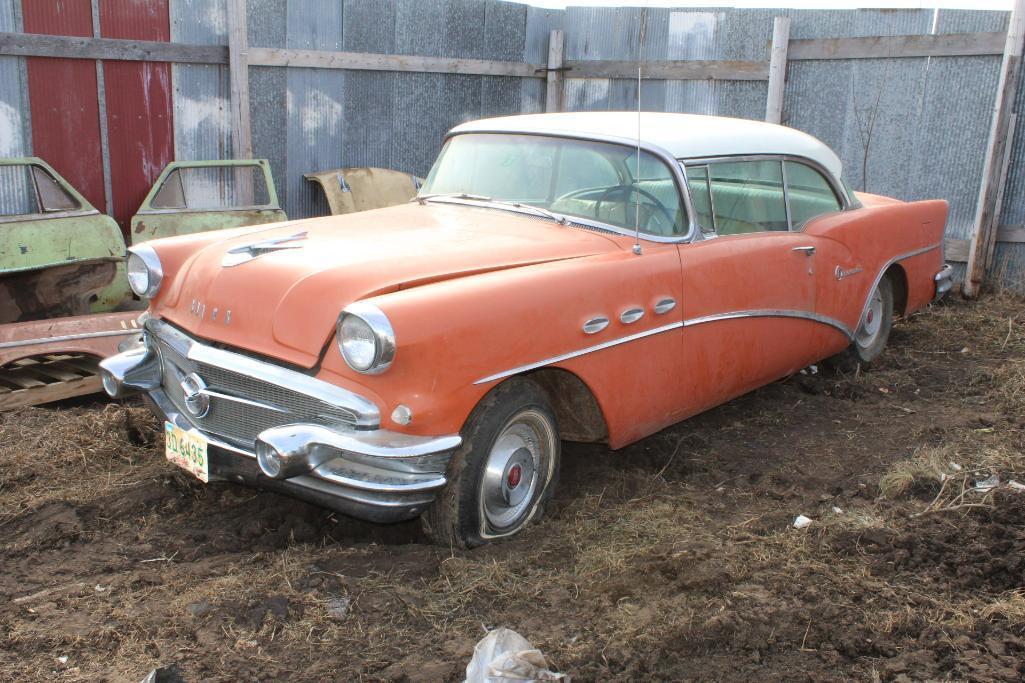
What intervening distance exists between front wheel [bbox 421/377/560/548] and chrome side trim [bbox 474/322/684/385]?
8 centimetres

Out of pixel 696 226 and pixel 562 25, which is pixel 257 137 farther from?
pixel 696 226

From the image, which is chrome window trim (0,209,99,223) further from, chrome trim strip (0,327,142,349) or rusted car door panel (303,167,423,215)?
rusted car door panel (303,167,423,215)

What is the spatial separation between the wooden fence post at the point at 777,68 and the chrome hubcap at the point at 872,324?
2859 millimetres

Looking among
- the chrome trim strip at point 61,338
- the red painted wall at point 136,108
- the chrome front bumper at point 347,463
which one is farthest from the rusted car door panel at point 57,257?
the chrome front bumper at point 347,463

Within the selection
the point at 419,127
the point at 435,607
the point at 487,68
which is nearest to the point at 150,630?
the point at 435,607

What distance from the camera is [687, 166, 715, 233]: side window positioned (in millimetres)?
4480

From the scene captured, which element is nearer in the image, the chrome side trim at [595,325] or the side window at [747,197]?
the chrome side trim at [595,325]

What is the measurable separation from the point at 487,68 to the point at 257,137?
2.59 m

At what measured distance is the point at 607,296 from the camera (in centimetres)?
383

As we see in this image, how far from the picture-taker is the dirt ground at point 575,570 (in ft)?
9.45

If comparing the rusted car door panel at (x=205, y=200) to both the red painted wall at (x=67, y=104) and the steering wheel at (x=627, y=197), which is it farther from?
the steering wheel at (x=627, y=197)

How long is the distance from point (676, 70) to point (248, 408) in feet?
22.3

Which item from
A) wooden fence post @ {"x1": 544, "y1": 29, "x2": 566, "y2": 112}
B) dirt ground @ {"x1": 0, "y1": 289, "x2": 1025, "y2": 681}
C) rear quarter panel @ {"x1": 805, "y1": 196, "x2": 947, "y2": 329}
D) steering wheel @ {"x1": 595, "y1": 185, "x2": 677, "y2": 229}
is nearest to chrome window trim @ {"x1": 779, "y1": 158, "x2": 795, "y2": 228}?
rear quarter panel @ {"x1": 805, "y1": 196, "x2": 947, "y2": 329}

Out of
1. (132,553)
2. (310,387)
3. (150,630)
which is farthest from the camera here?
(132,553)
